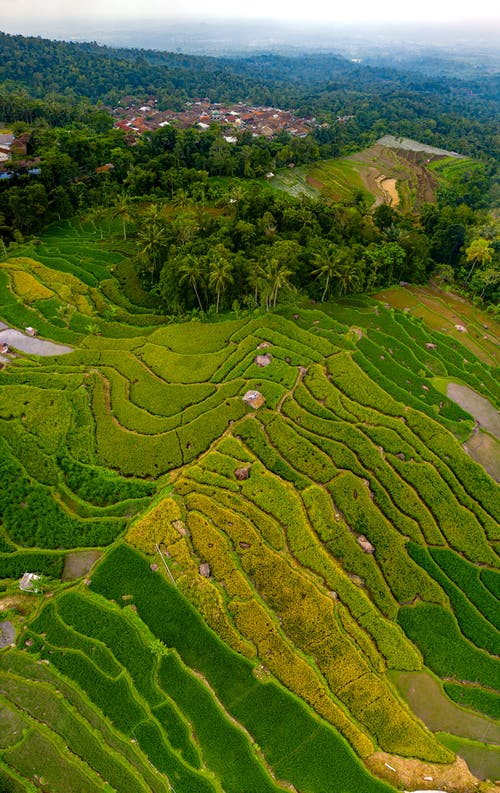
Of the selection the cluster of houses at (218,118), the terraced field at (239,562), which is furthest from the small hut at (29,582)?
the cluster of houses at (218,118)

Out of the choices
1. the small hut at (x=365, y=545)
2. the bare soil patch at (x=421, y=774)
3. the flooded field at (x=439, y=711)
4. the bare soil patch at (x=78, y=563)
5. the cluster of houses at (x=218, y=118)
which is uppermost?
the cluster of houses at (x=218, y=118)

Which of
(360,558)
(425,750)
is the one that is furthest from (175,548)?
(425,750)

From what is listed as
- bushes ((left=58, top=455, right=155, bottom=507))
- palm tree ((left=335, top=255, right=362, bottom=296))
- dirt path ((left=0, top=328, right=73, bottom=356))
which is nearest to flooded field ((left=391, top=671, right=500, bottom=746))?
bushes ((left=58, top=455, right=155, bottom=507))

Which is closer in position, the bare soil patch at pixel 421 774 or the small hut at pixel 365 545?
the bare soil patch at pixel 421 774

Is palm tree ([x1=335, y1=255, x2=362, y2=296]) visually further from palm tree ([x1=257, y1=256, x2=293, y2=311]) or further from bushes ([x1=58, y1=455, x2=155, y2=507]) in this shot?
bushes ([x1=58, y1=455, x2=155, y2=507])

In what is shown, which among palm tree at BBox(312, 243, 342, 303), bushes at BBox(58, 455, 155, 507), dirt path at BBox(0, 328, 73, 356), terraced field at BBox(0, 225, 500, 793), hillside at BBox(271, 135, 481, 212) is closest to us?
terraced field at BBox(0, 225, 500, 793)

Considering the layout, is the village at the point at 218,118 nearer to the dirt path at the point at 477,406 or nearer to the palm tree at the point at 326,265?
the palm tree at the point at 326,265

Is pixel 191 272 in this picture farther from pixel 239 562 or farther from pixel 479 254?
pixel 479 254
